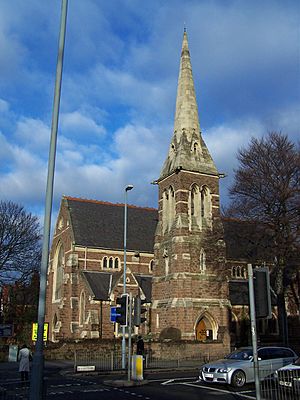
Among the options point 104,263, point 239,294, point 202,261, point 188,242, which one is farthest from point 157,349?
point 239,294

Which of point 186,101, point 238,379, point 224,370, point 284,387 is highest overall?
point 186,101

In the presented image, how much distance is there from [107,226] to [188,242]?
14943mm

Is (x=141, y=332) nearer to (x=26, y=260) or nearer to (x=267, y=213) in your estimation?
(x=26, y=260)

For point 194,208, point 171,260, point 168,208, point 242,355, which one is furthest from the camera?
point 168,208

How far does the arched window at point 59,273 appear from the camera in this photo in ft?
161

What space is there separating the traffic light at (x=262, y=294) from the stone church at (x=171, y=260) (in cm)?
2454

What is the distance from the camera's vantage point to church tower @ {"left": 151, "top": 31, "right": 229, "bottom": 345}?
36344 mm

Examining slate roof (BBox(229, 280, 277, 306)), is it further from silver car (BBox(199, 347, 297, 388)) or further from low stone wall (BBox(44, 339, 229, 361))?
silver car (BBox(199, 347, 297, 388))

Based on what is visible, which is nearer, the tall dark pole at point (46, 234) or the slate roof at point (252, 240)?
the tall dark pole at point (46, 234)

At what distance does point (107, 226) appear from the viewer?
50.4m

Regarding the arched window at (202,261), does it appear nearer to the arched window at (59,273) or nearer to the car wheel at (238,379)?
the arched window at (59,273)

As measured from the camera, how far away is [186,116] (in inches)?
1671

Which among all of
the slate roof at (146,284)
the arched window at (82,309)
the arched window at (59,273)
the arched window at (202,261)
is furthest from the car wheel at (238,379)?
the arched window at (59,273)

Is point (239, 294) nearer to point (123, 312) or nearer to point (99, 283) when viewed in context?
point (99, 283)
